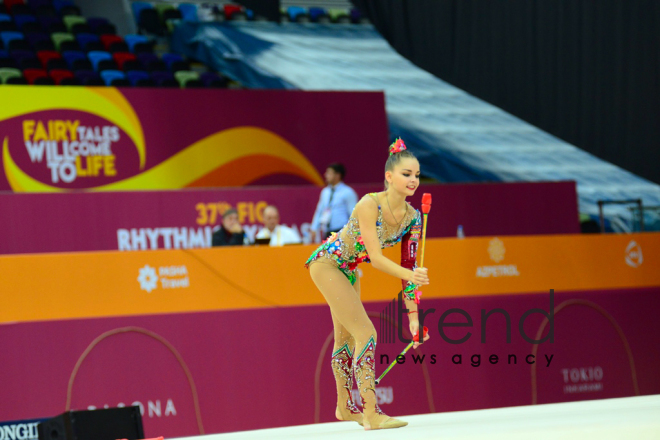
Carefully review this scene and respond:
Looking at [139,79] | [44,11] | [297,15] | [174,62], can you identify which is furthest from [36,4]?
[297,15]

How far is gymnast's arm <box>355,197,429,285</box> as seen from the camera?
3.39 m

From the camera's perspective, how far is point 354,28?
14.4 m

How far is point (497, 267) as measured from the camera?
21.4 feet

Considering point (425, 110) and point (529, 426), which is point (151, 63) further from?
point (529, 426)

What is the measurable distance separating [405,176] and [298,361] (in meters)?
2.83

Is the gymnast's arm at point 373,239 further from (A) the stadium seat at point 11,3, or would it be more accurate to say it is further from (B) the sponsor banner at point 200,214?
(A) the stadium seat at point 11,3

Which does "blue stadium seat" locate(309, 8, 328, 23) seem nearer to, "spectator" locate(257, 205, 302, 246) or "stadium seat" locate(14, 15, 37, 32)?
"stadium seat" locate(14, 15, 37, 32)

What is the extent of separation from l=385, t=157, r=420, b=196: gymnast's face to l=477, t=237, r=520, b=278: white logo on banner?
10.4 ft

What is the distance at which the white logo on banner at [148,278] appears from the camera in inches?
222

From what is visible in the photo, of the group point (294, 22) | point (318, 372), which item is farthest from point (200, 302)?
point (294, 22)

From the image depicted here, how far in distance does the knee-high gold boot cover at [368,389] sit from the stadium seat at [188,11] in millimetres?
10970

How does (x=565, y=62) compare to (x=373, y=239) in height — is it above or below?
above

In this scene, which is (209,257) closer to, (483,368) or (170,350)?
(170,350)

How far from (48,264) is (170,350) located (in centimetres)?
109
